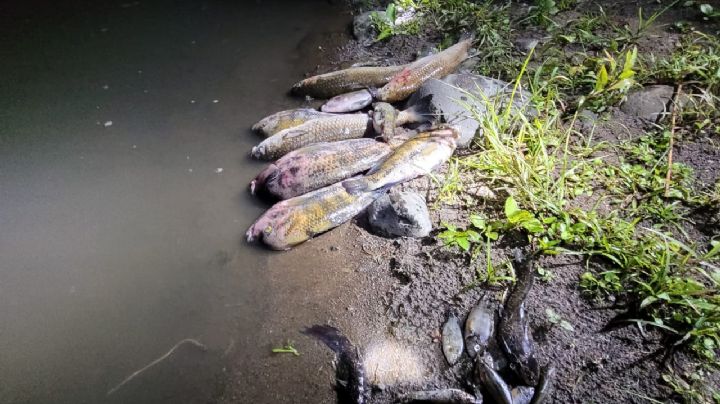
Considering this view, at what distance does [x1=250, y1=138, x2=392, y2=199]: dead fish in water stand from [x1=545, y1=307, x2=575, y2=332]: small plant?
6.36 ft

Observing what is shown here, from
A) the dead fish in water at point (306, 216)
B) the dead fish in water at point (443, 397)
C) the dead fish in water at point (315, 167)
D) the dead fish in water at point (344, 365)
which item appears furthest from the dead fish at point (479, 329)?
the dead fish in water at point (315, 167)

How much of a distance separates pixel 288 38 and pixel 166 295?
415cm

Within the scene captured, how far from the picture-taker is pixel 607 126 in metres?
3.87

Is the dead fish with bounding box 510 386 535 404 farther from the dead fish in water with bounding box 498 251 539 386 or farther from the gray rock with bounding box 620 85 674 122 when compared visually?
the gray rock with bounding box 620 85 674 122

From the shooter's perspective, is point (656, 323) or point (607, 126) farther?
point (607, 126)

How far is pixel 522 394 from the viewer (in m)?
2.43

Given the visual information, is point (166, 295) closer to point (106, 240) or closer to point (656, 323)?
point (106, 240)

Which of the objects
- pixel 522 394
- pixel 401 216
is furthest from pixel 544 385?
pixel 401 216

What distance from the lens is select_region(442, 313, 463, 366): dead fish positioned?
8.78ft

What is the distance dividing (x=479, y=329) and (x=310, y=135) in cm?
246

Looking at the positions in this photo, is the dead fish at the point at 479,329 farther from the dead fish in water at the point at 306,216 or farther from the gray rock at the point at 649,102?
the gray rock at the point at 649,102

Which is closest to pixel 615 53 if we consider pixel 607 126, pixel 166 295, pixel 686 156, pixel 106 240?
pixel 607 126

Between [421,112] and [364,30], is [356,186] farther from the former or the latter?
[364,30]

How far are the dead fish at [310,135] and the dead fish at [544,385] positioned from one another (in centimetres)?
Result: 275
